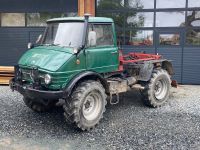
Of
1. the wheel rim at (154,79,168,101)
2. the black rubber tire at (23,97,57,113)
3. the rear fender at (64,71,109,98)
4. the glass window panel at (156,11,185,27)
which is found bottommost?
the black rubber tire at (23,97,57,113)

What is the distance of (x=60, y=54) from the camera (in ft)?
24.3

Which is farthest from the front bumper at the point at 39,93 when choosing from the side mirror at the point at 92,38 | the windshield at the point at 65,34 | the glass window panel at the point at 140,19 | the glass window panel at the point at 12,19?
the glass window panel at the point at 12,19

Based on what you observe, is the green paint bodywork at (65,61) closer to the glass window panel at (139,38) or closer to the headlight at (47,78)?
the headlight at (47,78)

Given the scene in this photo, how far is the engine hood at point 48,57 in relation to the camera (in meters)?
7.23

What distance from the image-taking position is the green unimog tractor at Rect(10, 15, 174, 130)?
7.18 meters

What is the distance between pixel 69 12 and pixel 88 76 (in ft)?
25.3

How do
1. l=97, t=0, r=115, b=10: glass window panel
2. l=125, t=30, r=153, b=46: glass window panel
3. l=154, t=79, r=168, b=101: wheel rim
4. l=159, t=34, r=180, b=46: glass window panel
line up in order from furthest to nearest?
l=97, t=0, r=115, b=10: glass window panel
l=125, t=30, r=153, b=46: glass window panel
l=159, t=34, r=180, b=46: glass window panel
l=154, t=79, r=168, b=101: wheel rim

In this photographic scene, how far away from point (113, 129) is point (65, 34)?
245cm

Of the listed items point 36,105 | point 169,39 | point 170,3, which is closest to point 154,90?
point 36,105

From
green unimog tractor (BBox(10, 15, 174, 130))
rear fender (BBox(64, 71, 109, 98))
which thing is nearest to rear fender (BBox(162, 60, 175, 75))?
green unimog tractor (BBox(10, 15, 174, 130))

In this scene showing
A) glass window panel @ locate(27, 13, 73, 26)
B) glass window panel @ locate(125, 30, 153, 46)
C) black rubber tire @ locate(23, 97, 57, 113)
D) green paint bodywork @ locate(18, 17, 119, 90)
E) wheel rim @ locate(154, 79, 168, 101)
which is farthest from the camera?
glass window panel @ locate(27, 13, 73, 26)

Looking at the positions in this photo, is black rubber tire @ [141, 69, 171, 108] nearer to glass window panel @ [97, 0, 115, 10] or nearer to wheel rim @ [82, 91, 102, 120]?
wheel rim @ [82, 91, 102, 120]

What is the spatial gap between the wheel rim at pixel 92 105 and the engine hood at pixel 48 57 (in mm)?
1025

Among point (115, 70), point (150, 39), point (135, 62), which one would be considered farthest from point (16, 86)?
point (150, 39)
